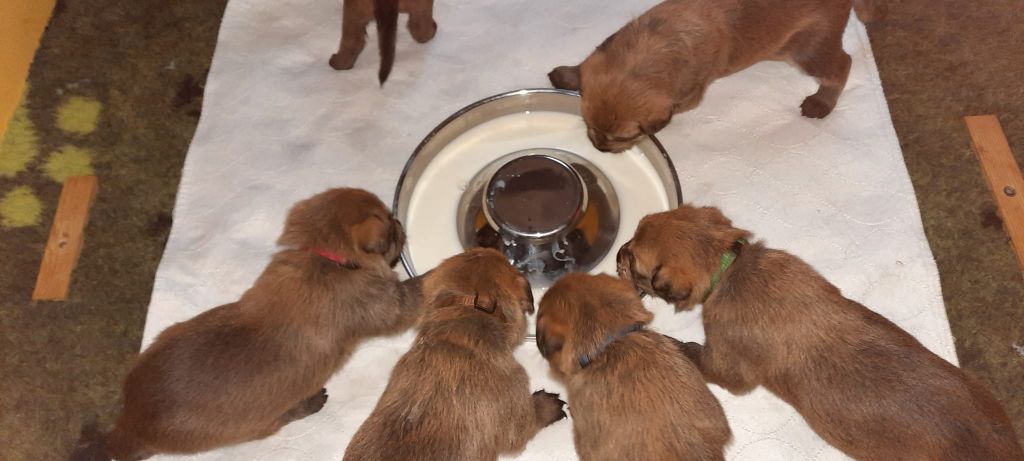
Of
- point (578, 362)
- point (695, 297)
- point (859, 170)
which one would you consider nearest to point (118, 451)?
point (578, 362)

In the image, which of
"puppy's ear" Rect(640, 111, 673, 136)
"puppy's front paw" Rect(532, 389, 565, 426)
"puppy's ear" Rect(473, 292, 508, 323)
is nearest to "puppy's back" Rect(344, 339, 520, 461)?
"puppy's ear" Rect(473, 292, 508, 323)

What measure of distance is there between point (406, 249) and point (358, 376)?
1.43 feet

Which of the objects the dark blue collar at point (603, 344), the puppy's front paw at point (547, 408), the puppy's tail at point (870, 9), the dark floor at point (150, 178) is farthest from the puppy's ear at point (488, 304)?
the puppy's tail at point (870, 9)

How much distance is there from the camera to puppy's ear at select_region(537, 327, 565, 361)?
1946 mm

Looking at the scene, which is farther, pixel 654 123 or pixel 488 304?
pixel 654 123

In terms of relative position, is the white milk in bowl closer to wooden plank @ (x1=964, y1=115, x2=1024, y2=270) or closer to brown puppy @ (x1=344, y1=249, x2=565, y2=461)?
brown puppy @ (x1=344, y1=249, x2=565, y2=461)

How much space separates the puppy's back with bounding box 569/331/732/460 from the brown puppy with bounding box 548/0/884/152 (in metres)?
0.66

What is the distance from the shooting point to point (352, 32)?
2809 millimetres

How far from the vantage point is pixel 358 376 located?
255cm

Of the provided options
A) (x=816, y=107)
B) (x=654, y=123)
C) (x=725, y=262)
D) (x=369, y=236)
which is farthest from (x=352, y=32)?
(x=816, y=107)

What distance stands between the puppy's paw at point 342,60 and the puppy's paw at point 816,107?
163 centimetres

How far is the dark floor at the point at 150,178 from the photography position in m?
2.65

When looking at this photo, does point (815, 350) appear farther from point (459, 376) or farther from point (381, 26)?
point (381, 26)

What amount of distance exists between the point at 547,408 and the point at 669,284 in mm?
625
